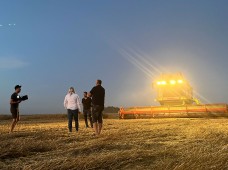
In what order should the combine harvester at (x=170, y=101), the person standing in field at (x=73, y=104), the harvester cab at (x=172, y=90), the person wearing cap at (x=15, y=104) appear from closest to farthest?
the person wearing cap at (x=15, y=104) < the person standing in field at (x=73, y=104) < the combine harvester at (x=170, y=101) < the harvester cab at (x=172, y=90)

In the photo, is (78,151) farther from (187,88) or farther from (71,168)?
(187,88)

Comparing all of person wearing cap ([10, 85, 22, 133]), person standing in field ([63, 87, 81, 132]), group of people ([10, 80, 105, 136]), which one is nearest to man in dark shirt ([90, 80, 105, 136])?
group of people ([10, 80, 105, 136])

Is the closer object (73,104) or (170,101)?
(73,104)

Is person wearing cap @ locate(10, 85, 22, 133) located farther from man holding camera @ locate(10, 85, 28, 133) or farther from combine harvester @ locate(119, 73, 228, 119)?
combine harvester @ locate(119, 73, 228, 119)

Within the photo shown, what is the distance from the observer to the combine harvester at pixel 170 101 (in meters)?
28.5

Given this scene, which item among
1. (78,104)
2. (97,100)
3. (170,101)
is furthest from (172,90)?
(97,100)

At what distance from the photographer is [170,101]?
3091 cm

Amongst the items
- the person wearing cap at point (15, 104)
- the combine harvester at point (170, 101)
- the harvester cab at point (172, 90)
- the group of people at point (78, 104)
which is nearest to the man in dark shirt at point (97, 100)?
the group of people at point (78, 104)

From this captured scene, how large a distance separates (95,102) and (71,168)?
7554 mm

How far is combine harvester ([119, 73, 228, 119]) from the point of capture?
2851 cm

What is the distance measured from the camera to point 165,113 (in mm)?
29047

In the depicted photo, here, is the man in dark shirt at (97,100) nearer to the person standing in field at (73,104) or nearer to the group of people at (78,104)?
the group of people at (78,104)

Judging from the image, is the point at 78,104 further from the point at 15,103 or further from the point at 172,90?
the point at 172,90

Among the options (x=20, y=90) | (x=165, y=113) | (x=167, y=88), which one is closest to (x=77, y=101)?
(x=20, y=90)
